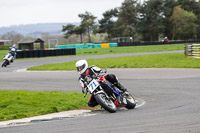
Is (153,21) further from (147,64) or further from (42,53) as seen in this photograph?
(147,64)

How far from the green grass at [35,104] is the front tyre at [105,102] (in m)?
1.37

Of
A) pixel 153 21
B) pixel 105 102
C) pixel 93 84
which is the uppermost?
pixel 153 21

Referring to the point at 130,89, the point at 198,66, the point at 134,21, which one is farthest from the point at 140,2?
the point at 130,89

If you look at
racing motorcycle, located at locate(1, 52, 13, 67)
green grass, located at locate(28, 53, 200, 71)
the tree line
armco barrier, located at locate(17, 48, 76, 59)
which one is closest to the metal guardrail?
green grass, located at locate(28, 53, 200, 71)

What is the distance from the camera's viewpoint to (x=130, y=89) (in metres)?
13.4

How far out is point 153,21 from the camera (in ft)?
289

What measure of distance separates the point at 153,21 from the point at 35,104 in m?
80.1

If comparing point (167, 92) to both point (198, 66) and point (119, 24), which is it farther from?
point (119, 24)

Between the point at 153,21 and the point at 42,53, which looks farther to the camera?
the point at 153,21

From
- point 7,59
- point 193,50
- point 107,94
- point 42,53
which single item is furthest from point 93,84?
point 42,53

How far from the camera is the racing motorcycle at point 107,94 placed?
8719mm

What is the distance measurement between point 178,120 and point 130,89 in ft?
20.8

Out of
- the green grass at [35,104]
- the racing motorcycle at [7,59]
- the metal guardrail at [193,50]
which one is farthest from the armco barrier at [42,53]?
the green grass at [35,104]

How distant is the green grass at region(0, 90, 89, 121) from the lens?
A: 921cm
